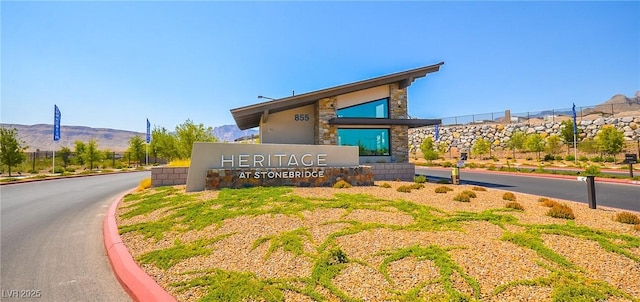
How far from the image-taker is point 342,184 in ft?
36.0

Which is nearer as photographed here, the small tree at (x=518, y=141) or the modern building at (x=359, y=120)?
the modern building at (x=359, y=120)

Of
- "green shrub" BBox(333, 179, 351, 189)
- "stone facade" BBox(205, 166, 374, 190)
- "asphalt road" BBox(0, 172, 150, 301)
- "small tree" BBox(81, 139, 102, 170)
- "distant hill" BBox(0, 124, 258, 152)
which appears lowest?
"asphalt road" BBox(0, 172, 150, 301)

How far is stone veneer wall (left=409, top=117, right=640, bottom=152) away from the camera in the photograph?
32.8 meters

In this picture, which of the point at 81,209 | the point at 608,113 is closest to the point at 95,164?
the point at 81,209

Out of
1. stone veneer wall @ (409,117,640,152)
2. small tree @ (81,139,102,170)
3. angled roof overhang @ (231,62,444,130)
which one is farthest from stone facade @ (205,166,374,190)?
stone veneer wall @ (409,117,640,152)

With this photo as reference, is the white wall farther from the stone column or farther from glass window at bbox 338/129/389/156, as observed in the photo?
the stone column

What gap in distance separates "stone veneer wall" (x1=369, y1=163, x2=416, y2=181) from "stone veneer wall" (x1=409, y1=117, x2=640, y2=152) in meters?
32.9

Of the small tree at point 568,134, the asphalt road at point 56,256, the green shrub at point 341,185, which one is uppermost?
the small tree at point 568,134

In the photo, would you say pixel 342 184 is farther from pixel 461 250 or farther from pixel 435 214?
pixel 461 250

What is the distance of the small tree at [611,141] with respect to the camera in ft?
88.4

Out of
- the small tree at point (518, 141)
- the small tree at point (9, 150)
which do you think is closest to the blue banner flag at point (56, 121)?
the small tree at point (9, 150)

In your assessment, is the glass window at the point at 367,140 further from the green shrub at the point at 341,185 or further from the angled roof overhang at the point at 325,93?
the green shrub at the point at 341,185

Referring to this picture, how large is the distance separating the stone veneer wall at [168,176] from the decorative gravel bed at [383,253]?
564 cm

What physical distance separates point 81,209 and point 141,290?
805 centimetres
